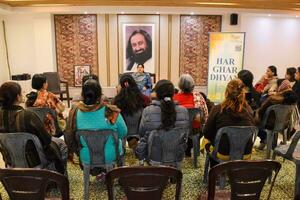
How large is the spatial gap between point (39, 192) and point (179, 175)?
2.48ft

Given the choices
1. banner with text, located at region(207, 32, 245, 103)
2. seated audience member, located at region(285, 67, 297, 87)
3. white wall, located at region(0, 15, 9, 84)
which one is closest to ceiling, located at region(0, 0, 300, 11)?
banner with text, located at region(207, 32, 245, 103)

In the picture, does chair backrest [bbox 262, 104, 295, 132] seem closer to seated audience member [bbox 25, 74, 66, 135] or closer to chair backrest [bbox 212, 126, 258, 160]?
chair backrest [bbox 212, 126, 258, 160]

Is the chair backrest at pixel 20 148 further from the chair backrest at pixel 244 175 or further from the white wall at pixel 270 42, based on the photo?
the white wall at pixel 270 42

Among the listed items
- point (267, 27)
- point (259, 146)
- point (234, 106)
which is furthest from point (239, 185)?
point (267, 27)

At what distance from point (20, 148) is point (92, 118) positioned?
0.61m

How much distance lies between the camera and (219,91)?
19.7 ft

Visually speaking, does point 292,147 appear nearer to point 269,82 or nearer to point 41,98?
point 269,82

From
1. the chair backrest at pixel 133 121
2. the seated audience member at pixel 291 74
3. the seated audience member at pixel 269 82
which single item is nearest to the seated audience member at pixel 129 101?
the chair backrest at pixel 133 121

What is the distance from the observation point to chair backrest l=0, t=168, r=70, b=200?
153cm

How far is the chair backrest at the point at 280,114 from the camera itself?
3.32 m

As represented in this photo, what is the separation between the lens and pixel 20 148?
2377mm

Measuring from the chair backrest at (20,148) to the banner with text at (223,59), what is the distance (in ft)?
13.8

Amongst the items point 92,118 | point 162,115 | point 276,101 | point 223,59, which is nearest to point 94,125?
point 92,118

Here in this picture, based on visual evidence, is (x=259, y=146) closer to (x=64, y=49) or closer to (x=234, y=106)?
(x=234, y=106)
